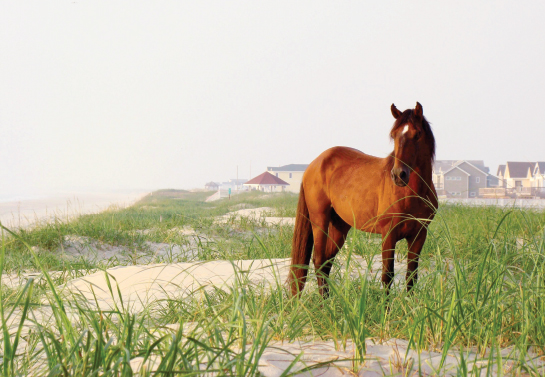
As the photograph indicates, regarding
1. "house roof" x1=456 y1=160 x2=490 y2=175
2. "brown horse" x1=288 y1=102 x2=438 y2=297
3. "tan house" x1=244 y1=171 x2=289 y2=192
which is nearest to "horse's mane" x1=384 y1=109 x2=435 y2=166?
"brown horse" x1=288 y1=102 x2=438 y2=297

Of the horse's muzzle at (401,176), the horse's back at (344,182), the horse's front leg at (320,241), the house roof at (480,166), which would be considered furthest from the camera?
the house roof at (480,166)

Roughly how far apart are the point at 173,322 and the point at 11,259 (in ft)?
13.6

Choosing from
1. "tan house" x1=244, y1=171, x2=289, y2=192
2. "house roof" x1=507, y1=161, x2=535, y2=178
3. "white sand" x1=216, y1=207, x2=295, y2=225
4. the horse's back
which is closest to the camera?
the horse's back

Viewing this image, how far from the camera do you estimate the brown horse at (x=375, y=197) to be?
111 inches

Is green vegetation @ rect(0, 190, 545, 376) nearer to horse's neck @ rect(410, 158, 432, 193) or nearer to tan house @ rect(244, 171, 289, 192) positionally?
horse's neck @ rect(410, 158, 432, 193)

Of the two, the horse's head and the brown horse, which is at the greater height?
the horse's head

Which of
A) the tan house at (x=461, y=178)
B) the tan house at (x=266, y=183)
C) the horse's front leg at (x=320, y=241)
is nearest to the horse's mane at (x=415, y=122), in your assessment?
the horse's front leg at (x=320, y=241)

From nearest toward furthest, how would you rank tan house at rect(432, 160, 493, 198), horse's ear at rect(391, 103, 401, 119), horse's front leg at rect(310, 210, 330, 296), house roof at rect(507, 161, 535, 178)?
horse's ear at rect(391, 103, 401, 119), horse's front leg at rect(310, 210, 330, 296), tan house at rect(432, 160, 493, 198), house roof at rect(507, 161, 535, 178)

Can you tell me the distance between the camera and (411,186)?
2891 millimetres

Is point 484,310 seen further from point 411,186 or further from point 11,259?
point 11,259

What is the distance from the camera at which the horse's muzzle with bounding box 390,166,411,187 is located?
272cm

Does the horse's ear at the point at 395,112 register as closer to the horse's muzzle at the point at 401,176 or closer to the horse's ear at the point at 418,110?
the horse's ear at the point at 418,110

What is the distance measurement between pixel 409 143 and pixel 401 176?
220 mm

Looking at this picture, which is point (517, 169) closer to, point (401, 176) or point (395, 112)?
point (395, 112)
